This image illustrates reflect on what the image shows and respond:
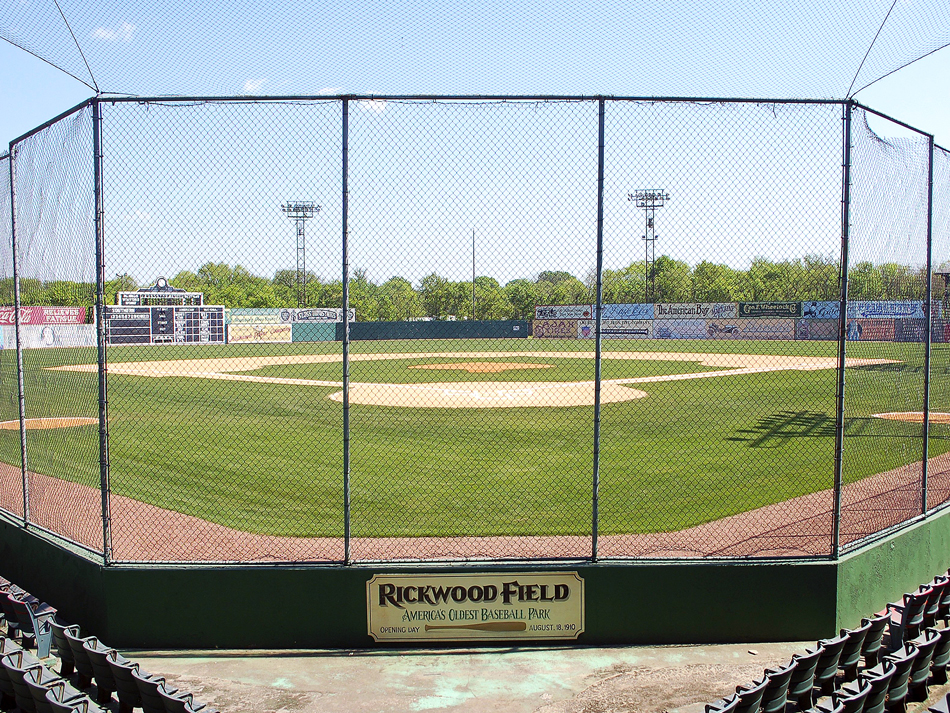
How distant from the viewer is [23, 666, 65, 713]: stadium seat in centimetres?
392

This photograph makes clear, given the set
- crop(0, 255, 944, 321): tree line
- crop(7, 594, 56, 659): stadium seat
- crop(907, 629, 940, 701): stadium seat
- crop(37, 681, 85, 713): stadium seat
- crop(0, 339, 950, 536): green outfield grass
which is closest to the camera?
crop(37, 681, 85, 713): stadium seat

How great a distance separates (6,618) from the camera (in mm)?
5980

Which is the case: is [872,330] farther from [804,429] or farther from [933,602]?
[933,602]

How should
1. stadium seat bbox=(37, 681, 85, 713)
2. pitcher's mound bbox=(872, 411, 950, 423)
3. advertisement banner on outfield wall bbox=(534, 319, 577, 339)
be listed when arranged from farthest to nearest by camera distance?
advertisement banner on outfield wall bbox=(534, 319, 577, 339) → pitcher's mound bbox=(872, 411, 950, 423) → stadium seat bbox=(37, 681, 85, 713)

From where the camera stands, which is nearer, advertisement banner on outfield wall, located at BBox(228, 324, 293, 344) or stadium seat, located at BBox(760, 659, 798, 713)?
stadium seat, located at BBox(760, 659, 798, 713)

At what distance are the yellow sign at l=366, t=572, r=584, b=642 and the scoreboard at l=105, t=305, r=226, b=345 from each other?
30.2 metres

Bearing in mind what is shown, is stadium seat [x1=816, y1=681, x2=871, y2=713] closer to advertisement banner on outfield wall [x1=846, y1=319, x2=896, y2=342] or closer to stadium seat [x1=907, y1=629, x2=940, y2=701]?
stadium seat [x1=907, y1=629, x2=940, y2=701]

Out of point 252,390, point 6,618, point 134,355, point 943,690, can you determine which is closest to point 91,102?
point 6,618

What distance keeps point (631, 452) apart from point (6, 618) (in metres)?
9.52

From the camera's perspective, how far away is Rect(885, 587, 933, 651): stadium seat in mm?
5402

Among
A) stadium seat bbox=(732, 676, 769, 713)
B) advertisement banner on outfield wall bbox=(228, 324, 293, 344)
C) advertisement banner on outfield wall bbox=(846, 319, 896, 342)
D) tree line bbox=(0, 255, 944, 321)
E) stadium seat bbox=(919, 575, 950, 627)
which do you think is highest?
tree line bbox=(0, 255, 944, 321)

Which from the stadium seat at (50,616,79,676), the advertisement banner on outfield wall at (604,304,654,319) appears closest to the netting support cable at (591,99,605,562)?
the stadium seat at (50,616,79,676)

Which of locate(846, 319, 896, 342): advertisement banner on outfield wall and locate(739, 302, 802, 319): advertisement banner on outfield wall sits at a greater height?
locate(739, 302, 802, 319): advertisement banner on outfield wall

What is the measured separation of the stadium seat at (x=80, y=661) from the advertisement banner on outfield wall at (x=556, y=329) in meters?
26.5
